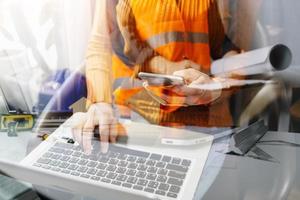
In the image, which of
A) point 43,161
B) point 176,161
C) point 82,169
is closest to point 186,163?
point 176,161

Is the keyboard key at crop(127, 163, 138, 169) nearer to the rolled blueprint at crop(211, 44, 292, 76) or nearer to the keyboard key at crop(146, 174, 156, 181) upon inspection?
the keyboard key at crop(146, 174, 156, 181)

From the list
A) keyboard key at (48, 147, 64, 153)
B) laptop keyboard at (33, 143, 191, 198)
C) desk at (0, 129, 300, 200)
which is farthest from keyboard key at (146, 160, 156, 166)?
keyboard key at (48, 147, 64, 153)

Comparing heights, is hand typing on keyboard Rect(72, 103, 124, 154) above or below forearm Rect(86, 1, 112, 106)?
below

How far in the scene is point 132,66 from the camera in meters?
0.75

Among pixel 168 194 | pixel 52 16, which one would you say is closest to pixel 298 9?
pixel 168 194

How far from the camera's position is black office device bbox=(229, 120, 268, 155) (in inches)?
28.0

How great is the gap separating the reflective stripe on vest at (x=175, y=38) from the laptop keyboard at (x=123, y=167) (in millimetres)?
240

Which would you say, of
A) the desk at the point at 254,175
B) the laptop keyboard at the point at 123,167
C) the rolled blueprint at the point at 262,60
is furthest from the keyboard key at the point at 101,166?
the rolled blueprint at the point at 262,60

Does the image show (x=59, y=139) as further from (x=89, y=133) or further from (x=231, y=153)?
(x=231, y=153)

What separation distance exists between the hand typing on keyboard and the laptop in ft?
0.05

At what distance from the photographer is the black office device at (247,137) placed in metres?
0.71

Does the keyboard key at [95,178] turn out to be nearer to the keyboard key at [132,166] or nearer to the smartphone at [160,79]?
the keyboard key at [132,166]

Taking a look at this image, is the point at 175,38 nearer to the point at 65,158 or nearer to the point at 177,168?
the point at 177,168

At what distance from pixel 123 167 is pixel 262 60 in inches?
14.3
